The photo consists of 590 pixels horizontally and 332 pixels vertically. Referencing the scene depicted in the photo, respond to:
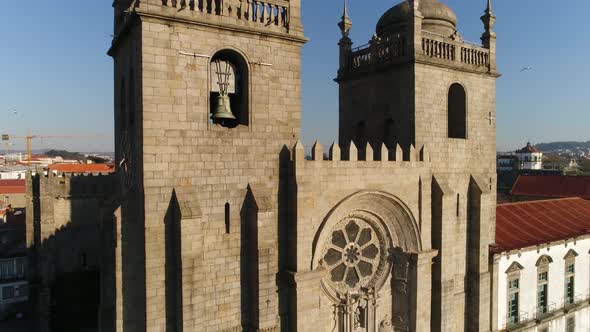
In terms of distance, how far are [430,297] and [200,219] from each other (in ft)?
37.7

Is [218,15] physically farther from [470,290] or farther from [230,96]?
A: [470,290]

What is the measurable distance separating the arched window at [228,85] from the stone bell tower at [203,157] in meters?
0.04

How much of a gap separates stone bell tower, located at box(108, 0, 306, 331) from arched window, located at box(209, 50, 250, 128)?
0.14 ft

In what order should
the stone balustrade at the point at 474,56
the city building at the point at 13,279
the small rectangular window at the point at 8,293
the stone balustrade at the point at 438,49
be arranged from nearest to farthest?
the stone balustrade at the point at 438,49
the stone balustrade at the point at 474,56
the city building at the point at 13,279
the small rectangular window at the point at 8,293

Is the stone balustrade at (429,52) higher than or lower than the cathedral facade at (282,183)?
higher

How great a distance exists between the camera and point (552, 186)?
178 ft

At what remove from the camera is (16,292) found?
1555 inches

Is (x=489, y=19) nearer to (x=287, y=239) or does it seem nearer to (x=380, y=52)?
(x=380, y=52)

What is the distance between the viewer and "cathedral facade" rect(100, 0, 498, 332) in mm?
12523

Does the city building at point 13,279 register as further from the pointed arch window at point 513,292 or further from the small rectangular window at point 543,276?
the small rectangular window at point 543,276

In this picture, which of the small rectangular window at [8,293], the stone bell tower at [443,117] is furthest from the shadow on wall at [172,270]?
the small rectangular window at [8,293]

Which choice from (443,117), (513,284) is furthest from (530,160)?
(443,117)

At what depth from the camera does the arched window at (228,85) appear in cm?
1388

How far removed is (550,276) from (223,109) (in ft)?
75.6
